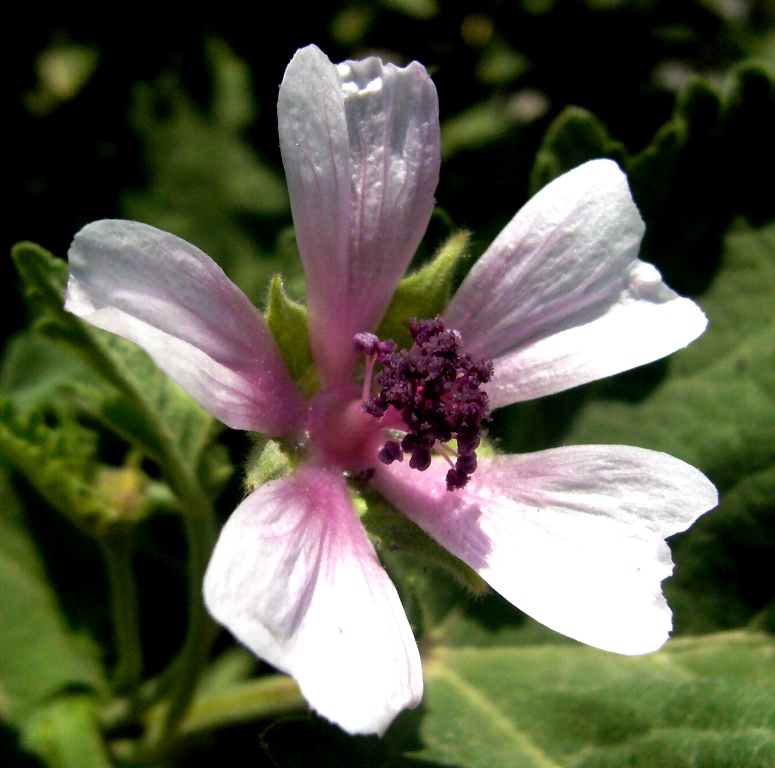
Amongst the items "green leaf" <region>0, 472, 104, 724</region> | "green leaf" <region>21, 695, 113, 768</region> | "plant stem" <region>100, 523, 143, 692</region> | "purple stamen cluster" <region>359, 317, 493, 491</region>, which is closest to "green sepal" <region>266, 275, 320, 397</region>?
"purple stamen cluster" <region>359, 317, 493, 491</region>

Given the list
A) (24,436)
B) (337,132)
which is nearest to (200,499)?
(24,436)

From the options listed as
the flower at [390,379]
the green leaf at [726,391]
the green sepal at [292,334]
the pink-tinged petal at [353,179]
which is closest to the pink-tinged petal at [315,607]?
the flower at [390,379]

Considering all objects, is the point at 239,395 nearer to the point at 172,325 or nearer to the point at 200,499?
the point at 172,325

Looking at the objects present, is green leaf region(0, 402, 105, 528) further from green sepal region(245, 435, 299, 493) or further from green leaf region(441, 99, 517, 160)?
green leaf region(441, 99, 517, 160)

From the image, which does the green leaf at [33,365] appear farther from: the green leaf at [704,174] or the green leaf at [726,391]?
the green leaf at [704,174]

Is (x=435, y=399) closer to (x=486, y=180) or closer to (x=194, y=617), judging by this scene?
(x=194, y=617)

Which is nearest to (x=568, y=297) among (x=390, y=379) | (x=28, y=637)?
(x=390, y=379)
